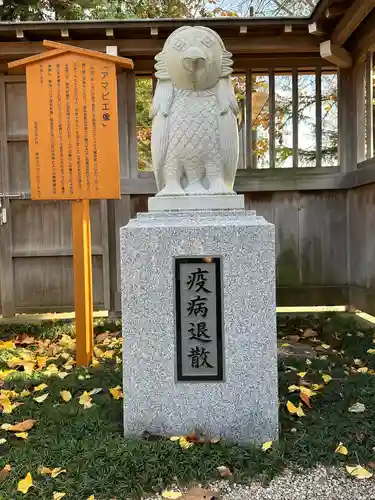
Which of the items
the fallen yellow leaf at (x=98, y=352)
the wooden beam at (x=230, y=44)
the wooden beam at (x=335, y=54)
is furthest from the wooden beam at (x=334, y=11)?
the fallen yellow leaf at (x=98, y=352)

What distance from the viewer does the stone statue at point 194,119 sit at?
3.03 m

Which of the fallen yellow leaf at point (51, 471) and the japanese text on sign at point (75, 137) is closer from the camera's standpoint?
the fallen yellow leaf at point (51, 471)

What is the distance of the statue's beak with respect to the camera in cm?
292

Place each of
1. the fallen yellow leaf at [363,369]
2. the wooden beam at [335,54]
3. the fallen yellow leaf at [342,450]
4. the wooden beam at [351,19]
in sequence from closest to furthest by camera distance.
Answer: the fallen yellow leaf at [342,450] → the fallen yellow leaf at [363,369] → the wooden beam at [351,19] → the wooden beam at [335,54]

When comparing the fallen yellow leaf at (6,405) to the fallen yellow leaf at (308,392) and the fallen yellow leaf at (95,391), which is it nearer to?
the fallen yellow leaf at (95,391)

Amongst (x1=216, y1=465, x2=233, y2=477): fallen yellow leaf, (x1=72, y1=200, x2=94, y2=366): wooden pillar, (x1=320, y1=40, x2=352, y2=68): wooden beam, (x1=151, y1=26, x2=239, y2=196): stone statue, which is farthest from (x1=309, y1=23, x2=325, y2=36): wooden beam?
(x1=216, y1=465, x2=233, y2=477): fallen yellow leaf

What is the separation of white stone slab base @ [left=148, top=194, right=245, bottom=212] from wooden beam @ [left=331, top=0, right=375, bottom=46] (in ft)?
9.21

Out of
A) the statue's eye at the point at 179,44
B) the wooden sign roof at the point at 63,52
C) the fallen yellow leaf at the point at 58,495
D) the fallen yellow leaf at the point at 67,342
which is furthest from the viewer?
the fallen yellow leaf at the point at 67,342

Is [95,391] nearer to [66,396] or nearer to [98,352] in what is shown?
[66,396]

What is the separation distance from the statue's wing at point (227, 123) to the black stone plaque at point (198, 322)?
30.3 inches

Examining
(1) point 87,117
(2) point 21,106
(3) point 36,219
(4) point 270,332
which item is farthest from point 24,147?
(4) point 270,332

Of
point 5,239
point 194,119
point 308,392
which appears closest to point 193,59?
point 194,119

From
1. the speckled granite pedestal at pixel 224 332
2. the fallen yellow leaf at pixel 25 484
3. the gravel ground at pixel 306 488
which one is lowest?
the gravel ground at pixel 306 488

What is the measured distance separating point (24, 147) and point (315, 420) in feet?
15.3
